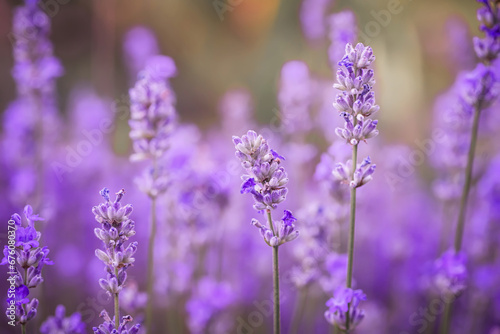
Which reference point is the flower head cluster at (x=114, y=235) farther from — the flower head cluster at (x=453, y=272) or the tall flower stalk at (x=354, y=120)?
the flower head cluster at (x=453, y=272)

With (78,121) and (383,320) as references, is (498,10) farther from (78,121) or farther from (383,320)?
(78,121)

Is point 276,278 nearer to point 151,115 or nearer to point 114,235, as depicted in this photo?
point 114,235

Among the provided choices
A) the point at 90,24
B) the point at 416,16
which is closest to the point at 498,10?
the point at 416,16

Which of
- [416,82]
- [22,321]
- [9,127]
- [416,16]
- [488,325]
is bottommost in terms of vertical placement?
[488,325]

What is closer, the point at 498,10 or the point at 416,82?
the point at 498,10

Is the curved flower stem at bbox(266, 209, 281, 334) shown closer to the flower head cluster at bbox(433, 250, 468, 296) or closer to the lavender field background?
the lavender field background

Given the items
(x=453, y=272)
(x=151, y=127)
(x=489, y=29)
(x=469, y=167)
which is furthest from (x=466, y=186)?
(x=151, y=127)
